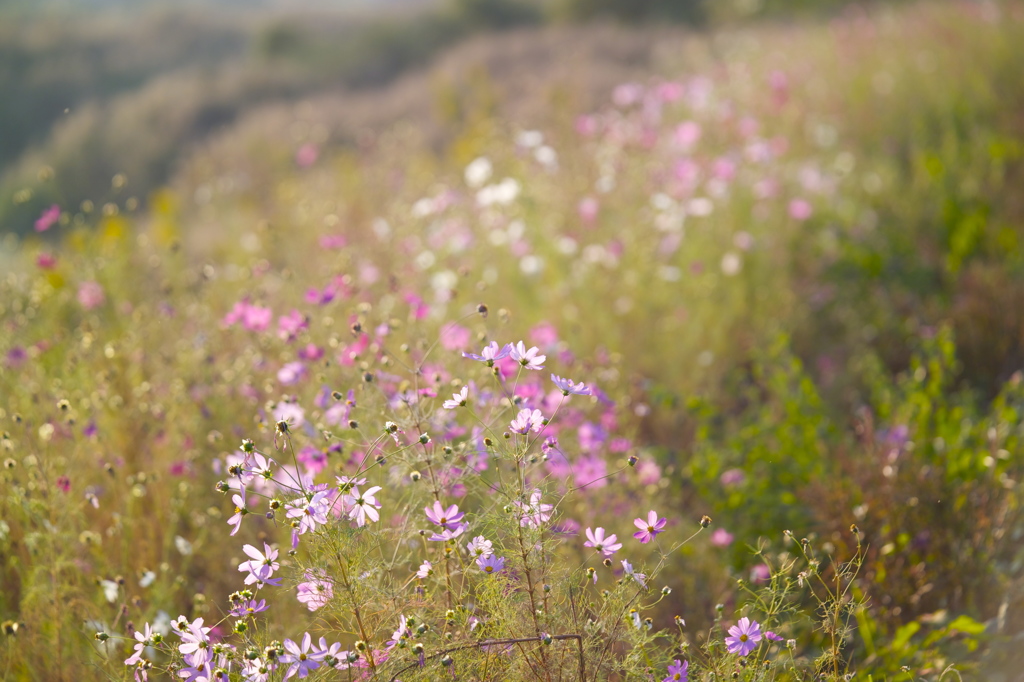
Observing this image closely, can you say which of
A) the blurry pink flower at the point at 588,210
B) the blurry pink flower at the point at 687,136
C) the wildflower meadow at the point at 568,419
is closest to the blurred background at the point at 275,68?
the blurry pink flower at the point at 687,136

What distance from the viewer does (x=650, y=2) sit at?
48.7ft

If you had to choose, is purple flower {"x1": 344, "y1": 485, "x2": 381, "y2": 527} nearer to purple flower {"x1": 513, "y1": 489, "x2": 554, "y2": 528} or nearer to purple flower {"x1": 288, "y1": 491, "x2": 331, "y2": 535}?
purple flower {"x1": 288, "y1": 491, "x2": 331, "y2": 535}

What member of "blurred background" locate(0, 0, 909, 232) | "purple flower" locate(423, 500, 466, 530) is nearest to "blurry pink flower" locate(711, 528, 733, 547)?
"purple flower" locate(423, 500, 466, 530)

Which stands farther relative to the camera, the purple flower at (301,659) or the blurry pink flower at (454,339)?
the blurry pink flower at (454,339)

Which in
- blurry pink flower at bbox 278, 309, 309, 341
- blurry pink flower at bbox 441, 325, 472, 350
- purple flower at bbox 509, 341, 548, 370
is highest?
purple flower at bbox 509, 341, 548, 370

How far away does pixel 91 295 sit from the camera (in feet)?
10.1

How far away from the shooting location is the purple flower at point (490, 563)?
135 cm

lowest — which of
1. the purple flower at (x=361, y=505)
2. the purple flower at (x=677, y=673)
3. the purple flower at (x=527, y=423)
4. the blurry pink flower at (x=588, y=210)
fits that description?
the blurry pink flower at (x=588, y=210)

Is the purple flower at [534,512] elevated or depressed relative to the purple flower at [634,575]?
elevated

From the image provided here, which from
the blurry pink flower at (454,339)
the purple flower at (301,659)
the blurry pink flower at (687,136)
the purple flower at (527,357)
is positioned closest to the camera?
the purple flower at (301,659)

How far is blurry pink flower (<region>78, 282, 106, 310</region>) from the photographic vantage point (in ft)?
9.98

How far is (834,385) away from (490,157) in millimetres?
2679

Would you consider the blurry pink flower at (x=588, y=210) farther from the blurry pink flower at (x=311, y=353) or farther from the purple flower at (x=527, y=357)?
Result: the purple flower at (x=527, y=357)

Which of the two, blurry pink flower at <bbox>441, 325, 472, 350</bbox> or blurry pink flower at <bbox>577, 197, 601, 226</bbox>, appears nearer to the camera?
blurry pink flower at <bbox>441, 325, 472, 350</bbox>
